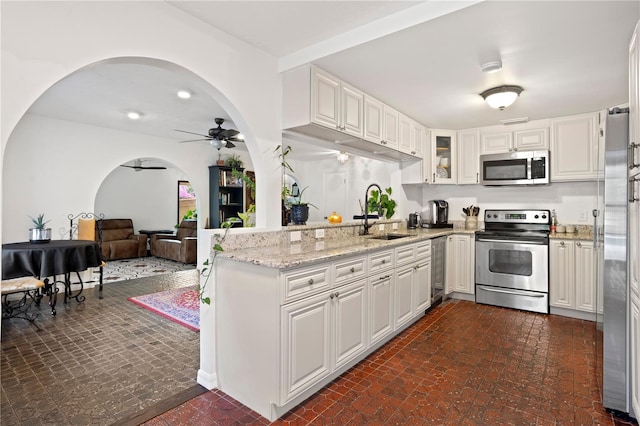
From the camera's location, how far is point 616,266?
1968 millimetres

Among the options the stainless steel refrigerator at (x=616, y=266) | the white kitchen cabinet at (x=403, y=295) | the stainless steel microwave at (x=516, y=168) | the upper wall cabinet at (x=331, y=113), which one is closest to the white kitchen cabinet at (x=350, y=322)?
the white kitchen cabinet at (x=403, y=295)

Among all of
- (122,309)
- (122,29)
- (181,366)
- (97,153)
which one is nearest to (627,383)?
(181,366)

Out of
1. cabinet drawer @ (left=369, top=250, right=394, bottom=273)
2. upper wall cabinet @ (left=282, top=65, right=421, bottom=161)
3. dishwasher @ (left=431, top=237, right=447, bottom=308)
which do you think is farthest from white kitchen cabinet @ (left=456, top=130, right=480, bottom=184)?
cabinet drawer @ (left=369, top=250, right=394, bottom=273)

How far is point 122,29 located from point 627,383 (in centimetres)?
353

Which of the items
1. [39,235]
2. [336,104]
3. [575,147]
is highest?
[336,104]

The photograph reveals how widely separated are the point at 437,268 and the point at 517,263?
0.96 metres

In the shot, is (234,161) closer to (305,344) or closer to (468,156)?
(468,156)

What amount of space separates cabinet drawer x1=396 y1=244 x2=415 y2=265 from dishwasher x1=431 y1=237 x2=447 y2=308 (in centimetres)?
67

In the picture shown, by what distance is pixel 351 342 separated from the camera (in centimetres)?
246

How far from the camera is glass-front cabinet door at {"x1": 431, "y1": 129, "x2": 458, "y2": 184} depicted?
4.80 metres

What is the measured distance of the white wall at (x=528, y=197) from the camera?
4.23 metres

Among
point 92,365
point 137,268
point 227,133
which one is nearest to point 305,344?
point 92,365

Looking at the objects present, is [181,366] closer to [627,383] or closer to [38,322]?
[38,322]

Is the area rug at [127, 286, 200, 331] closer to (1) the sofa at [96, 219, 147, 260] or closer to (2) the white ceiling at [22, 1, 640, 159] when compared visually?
(2) the white ceiling at [22, 1, 640, 159]
